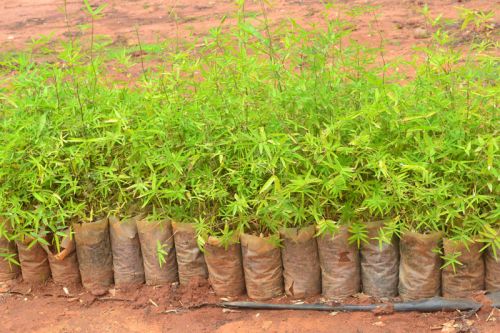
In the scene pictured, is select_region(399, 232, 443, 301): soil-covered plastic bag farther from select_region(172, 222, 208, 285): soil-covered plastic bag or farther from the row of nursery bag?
select_region(172, 222, 208, 285): soil-covered plastic bag

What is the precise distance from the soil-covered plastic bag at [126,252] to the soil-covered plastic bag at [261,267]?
0.61 m

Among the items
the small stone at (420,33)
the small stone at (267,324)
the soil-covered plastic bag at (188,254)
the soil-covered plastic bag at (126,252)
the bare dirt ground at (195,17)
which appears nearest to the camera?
the small stone at (267,324)

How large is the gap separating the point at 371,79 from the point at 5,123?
199 cm

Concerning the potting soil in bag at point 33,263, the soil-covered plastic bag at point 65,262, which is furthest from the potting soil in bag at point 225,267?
the potting soil in bag at point 33,263

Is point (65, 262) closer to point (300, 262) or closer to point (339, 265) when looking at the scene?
point (300, 262)

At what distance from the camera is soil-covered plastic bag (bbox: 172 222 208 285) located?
339cm

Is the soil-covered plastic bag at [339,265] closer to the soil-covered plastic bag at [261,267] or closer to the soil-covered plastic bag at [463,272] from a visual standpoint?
the soil-covered plastic bag at [261,267]

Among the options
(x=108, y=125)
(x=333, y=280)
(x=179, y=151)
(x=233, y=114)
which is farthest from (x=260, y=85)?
(x=333, y=280)

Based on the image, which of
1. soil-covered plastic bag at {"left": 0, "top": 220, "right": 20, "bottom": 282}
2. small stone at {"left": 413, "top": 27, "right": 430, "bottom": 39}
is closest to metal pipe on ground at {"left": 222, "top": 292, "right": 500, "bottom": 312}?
soil-covered plastic bag at {"left": 0, "top": 220, "right": 20, "bottom": 282}

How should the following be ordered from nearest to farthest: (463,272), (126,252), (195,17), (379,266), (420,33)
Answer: (463,272) < (379,266) < (126,252) < (420,33) < (195,17)

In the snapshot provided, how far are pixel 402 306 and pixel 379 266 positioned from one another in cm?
22

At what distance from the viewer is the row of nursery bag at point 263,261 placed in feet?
10.3

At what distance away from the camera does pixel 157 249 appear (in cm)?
344

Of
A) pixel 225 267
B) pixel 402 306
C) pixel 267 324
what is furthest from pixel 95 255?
pixel 402 306
